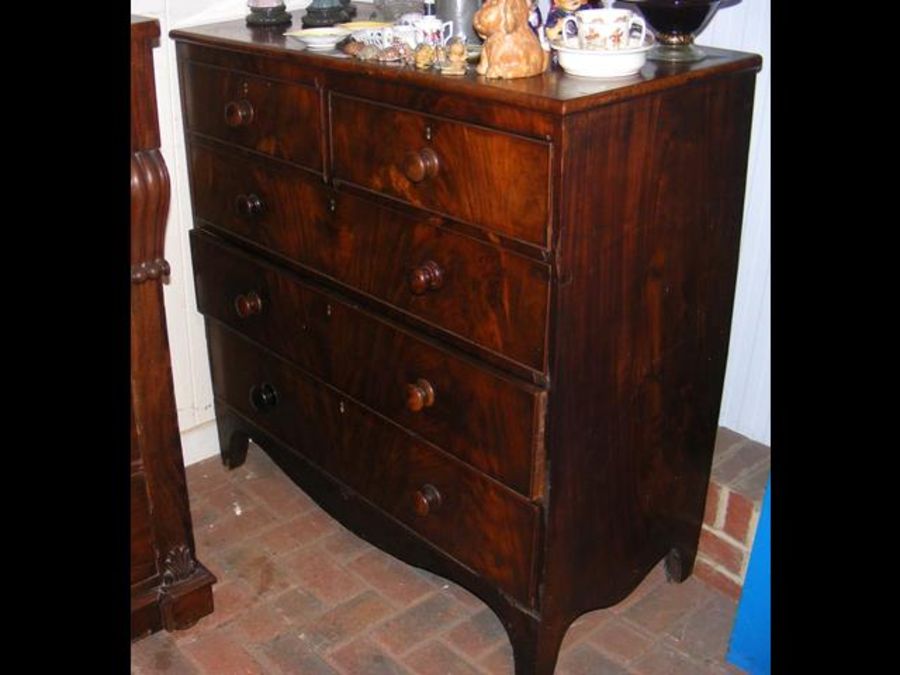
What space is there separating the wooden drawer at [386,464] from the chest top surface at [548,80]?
77 centimetres

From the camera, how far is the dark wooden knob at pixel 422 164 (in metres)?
1.76

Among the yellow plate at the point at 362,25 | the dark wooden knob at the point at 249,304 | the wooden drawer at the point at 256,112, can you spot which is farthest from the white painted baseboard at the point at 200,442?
the yellow plate at the point at 362,25

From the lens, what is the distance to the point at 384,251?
199cm

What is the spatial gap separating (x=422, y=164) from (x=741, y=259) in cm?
91

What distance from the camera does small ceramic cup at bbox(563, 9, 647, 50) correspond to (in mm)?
1658

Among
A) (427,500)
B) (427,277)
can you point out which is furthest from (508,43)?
(427,500)

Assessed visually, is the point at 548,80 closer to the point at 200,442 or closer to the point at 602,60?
the point at 602,60

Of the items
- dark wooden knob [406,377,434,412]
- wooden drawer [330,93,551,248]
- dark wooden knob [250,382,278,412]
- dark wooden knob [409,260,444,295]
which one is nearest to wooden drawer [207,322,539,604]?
dark wooden knob [250,382,278,412]

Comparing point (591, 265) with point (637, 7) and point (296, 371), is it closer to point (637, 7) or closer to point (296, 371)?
point (637, 7)

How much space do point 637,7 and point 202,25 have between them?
44.2 inches

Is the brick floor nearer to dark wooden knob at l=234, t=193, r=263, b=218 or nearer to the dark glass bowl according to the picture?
dark wooden knob at l=234, t=193, r=263, b=218

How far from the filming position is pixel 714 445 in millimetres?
2299
